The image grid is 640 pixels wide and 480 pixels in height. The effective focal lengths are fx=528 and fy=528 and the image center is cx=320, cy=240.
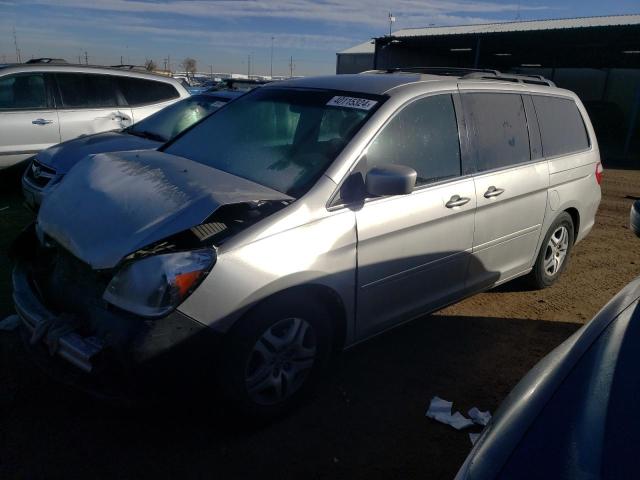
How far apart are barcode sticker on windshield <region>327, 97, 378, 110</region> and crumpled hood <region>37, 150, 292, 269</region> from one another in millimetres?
784

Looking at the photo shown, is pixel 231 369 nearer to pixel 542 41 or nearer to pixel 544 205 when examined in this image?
pixel 544 205

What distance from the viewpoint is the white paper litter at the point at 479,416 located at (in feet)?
9.48

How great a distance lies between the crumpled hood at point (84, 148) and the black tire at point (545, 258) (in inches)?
164

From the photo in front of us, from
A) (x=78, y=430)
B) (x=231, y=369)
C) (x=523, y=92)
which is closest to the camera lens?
(x=231, y=369)

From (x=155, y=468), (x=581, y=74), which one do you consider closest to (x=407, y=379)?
(x=155, y=468)

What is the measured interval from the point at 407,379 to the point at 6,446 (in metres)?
2.19

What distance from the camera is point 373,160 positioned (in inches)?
118

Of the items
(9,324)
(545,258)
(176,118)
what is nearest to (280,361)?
(9,324)

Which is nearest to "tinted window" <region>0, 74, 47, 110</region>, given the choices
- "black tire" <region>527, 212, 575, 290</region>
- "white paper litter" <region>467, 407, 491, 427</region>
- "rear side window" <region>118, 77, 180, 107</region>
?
"rear side window" <region>118, 77, 180, 107</region>

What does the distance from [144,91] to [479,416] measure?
6798mm

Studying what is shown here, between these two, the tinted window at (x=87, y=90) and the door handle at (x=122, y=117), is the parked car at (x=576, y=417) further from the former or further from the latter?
the tinted window at (x=87, y=90)

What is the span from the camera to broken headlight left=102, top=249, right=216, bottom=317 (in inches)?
90.2

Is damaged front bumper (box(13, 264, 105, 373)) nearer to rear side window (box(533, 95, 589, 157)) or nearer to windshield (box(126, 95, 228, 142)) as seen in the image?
rear side window (box(533, 95, 589, 157))

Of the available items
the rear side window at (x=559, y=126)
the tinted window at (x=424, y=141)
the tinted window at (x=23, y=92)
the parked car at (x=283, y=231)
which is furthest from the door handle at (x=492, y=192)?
the tinted window at (x=23, y=92)
